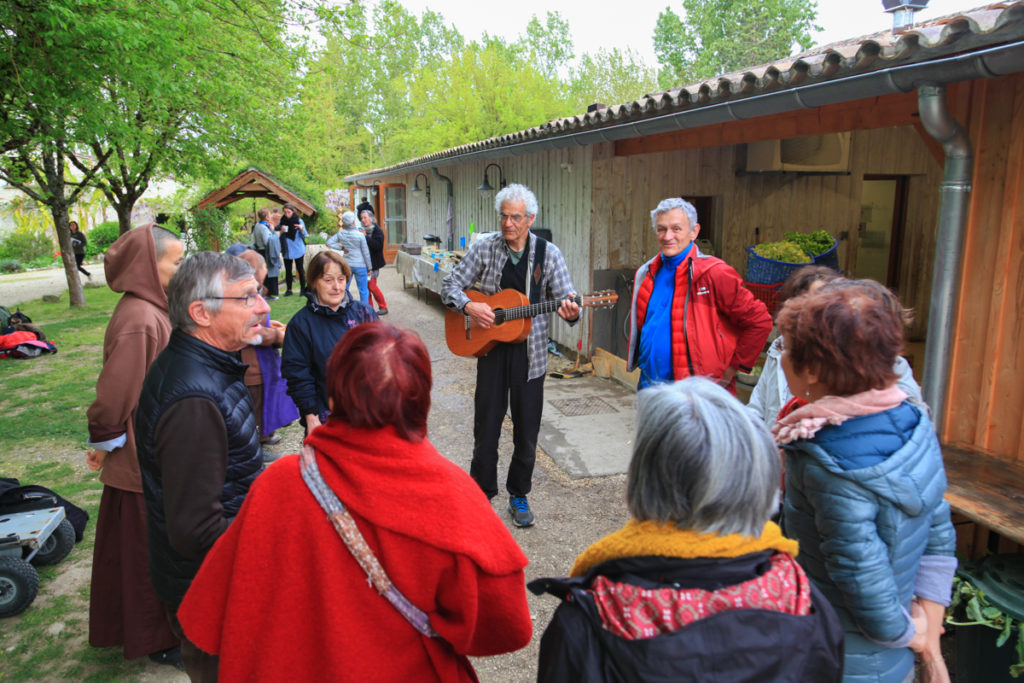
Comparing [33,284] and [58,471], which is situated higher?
[33,284]

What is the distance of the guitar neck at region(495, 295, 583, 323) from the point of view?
381 centimetres

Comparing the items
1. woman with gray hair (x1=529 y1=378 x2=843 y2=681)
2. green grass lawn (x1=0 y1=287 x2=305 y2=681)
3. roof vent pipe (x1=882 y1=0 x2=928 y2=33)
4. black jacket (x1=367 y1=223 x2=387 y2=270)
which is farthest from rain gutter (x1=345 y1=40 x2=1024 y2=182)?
black jacket (x1=367 y1=223 x2=387 y2=270)

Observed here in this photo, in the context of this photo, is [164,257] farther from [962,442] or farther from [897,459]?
[962,442]

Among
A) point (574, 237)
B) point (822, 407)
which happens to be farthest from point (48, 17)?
point (822, 407)

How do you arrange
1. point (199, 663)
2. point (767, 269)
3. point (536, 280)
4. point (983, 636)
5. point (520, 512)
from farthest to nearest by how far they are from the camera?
point (767, 269)
point (520, 512)
point (536, 280)
point (983, 636)
point (199, 663)

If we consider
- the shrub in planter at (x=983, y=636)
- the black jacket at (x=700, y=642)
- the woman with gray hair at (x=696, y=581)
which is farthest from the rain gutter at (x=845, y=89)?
the black jacket at (x=700, y=642)

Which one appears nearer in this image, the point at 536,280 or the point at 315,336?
the point at 315,336

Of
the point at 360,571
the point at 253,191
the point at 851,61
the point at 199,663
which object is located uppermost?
the point at 253,191

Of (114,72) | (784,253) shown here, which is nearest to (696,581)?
(784,253)

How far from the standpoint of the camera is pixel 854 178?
8.02 metres

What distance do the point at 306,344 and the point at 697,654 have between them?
272 cm

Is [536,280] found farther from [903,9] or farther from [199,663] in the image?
[903,9]

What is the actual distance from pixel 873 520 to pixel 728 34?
171 feet

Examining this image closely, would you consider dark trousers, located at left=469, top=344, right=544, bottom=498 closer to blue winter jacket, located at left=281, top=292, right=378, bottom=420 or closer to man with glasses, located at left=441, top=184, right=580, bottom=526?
man with glasses, located at left=441, top=184, right=580, bottom=526
